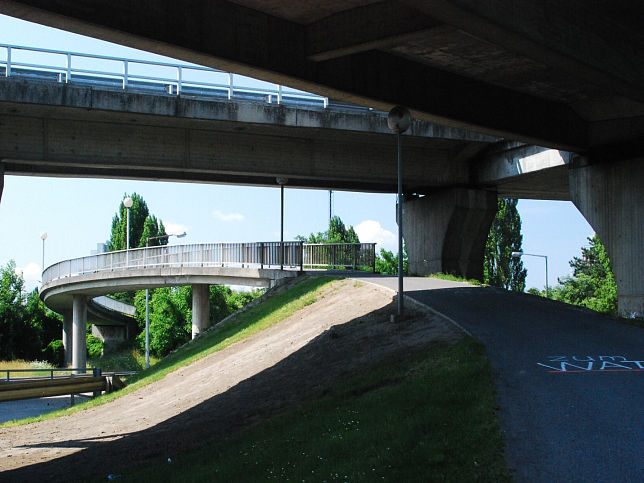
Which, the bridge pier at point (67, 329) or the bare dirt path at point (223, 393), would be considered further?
the bridge pier at point (67, 329)

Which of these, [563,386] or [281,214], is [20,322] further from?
[563,386]

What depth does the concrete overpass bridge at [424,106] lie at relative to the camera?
12.9 m

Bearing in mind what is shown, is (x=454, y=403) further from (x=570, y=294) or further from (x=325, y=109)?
(x=570, y=294)

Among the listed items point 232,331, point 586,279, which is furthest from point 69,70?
point 586,279

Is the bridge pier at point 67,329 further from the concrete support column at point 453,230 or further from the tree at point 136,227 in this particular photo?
the concrete support column at point 453,230

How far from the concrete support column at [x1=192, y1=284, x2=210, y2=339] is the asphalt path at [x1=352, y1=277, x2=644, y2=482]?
977 inches

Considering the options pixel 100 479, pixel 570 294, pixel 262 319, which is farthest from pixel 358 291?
pixel 570 294

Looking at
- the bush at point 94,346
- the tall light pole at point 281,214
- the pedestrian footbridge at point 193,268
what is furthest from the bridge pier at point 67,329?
the tall light pole at point 281,214

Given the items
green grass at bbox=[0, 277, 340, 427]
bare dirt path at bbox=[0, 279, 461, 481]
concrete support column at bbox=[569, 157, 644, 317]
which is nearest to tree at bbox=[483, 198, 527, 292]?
green grass at bbox=[0, 277, 340, 427]

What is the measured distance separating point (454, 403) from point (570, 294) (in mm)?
87161

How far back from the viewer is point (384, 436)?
29.8ft

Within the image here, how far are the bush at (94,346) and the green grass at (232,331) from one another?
4893 centimetres

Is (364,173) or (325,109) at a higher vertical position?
(325,109)

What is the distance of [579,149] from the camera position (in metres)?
22.6
